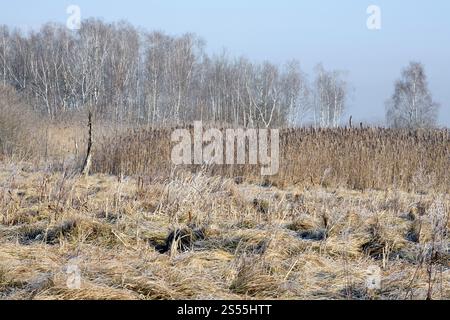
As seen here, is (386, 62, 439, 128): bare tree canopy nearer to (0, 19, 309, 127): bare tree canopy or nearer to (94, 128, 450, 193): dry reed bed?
(0, 19, 309, 127): bare tree canopy

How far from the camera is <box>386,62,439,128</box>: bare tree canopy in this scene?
119ft

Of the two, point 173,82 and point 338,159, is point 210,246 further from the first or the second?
point 173,82

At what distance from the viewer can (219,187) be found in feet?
23.2

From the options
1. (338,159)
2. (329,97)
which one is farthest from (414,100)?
(338,159)

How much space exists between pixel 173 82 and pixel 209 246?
3012 centimetres

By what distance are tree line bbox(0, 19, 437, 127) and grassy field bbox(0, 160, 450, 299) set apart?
24.4 meters

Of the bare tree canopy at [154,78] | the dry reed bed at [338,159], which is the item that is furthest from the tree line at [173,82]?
the dry reed bed at [338,159]

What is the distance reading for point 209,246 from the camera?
4434 mm

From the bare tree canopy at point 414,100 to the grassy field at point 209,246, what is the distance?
31615mm

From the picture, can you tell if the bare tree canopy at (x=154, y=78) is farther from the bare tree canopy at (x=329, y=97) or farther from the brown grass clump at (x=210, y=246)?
the brown grass clump at (x=210, y=246)

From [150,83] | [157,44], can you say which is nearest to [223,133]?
[150,83]

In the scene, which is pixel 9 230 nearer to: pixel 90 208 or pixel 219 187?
pixel 90 208
